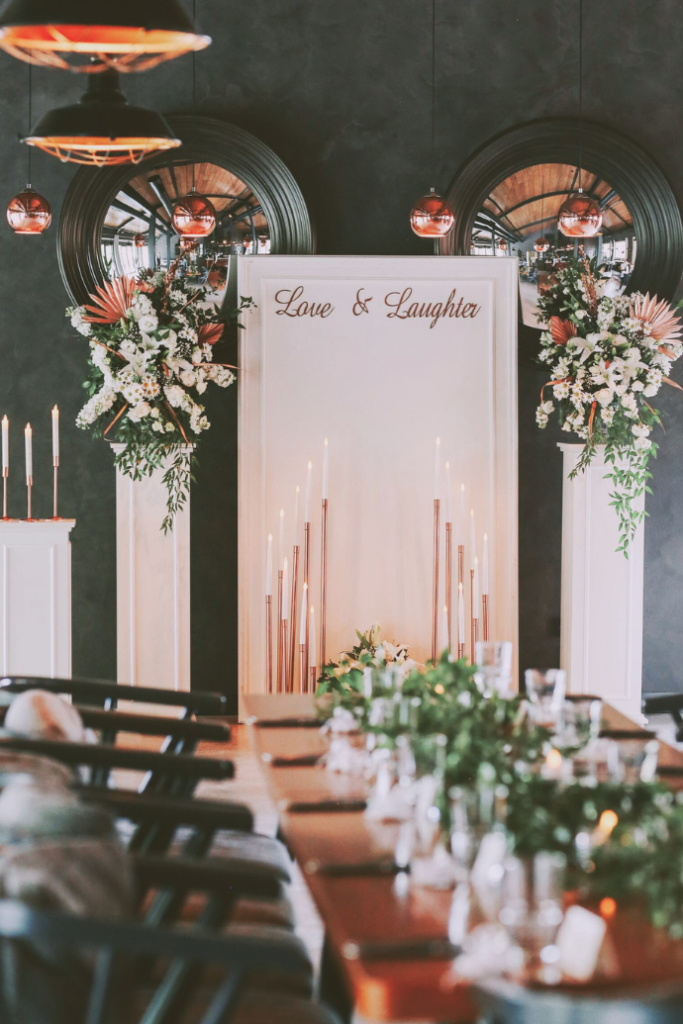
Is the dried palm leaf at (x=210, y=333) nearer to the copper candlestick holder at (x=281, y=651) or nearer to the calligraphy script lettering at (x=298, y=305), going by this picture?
the calligraphy script lettering at (x=298, y=305)

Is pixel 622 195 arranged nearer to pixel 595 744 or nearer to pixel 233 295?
pixel 233 295

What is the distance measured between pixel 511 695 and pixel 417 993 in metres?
1.45

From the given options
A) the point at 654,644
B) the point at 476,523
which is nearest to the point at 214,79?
the point at 476,523

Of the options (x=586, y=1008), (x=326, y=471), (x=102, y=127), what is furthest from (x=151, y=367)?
(x=586, y=1008)

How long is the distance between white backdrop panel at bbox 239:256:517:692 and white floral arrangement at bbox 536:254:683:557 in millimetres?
261

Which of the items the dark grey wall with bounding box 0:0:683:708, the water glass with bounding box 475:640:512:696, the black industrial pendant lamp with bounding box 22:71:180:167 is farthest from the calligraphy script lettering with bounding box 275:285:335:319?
the water glass with bounding box 475:640:512:696

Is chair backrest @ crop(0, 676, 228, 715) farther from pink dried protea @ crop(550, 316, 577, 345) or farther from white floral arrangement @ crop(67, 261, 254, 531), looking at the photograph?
pink dried protea @ crop(550, 316, 577, 345)

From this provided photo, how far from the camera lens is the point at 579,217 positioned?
5.31m

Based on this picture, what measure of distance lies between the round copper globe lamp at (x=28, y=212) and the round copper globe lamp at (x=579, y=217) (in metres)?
2.28

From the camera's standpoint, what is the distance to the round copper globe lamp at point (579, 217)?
5312mm

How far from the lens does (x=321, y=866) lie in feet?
7.16

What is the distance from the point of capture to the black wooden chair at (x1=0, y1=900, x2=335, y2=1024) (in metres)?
1.83

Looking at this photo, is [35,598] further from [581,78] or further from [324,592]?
[581,78]

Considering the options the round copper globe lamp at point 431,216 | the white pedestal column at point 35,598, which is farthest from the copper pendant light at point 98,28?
the white pedestal column at point 35,598
